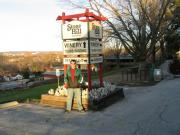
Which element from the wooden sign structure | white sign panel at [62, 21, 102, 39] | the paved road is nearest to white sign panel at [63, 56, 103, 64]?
the wooden sign structure

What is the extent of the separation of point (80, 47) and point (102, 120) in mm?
3287

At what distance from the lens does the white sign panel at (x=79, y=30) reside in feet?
33.9

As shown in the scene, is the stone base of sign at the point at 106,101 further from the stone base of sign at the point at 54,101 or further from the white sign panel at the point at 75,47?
the white sign panel at the point at 75,47

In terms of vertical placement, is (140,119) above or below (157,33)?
below

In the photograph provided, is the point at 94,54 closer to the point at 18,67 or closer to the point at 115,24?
the point at 115,24

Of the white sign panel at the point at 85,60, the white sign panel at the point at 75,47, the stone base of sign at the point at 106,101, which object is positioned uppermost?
the white sign panel at the point at 75,47

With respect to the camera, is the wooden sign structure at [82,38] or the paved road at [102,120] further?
the wooden sign structure at [82,38]

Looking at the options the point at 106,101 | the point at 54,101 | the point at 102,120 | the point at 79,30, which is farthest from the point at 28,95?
the point at 102,120

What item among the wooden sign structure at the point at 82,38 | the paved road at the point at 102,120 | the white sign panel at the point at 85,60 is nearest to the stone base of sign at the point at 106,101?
the paved road at the point at 102,120

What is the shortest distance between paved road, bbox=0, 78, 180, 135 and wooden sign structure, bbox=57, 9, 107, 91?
72.0 inches

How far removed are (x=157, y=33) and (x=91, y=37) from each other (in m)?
Answer: 11.1

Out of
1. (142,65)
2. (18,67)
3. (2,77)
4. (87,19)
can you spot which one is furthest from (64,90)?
(18,67)

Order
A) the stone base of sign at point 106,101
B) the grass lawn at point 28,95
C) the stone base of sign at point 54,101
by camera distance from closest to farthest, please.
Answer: the stone base of sign at point 106,101
the stone base of sign at point 54,101
the grass lawn at point 28,95

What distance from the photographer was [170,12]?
23.1m
